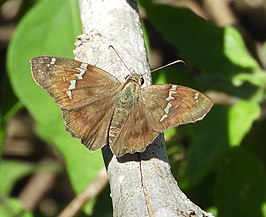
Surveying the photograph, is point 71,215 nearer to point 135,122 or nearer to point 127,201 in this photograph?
point 135,122

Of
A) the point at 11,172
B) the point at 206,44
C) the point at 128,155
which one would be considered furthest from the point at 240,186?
the point at 11,172

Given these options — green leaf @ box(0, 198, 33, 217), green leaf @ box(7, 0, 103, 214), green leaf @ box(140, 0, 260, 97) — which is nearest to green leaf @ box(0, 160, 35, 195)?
green leaf @ box(0, 198, 33, 217)

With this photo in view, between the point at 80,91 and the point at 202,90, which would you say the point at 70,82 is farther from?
the point at 202,90

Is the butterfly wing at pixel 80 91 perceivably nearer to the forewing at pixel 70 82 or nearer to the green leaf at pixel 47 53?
the forewing at pixel 70 82

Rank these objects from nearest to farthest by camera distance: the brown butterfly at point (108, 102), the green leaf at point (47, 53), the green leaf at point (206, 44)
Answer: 1. the brown butterfly at point (108, 102)
2. the green leaf at point (47, 53)
3. the green leaf at point (206, 44)

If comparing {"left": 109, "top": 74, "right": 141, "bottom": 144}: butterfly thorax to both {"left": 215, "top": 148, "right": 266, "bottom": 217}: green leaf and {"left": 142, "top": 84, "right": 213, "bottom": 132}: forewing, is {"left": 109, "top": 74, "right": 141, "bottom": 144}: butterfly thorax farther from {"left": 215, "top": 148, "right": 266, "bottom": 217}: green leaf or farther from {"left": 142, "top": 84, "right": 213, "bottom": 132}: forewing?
{"left": 215, "top": 148, "right": 266, "bottom": 217}: green leaf

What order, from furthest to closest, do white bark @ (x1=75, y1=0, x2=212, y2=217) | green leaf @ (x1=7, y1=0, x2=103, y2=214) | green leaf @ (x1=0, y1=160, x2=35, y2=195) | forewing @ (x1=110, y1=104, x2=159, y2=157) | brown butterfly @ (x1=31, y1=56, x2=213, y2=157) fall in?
green leaf @ (x1=0, y1=160, x2=35, y2=195)
green leaf @ (x1=7, y1=0, x2=103, y2=214)
brown butterfly @ (x1=31, y1=56, x2=213, y2=157)
forewing @ (x1=110, y1=104, x2=159, y2=157)
white bark @ (x1=75, y1=0, x2=212, y2=217)

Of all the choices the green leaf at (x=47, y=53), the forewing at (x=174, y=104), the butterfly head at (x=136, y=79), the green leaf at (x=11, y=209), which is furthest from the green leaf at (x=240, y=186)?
the butterfly head at (x=136, y=79)
